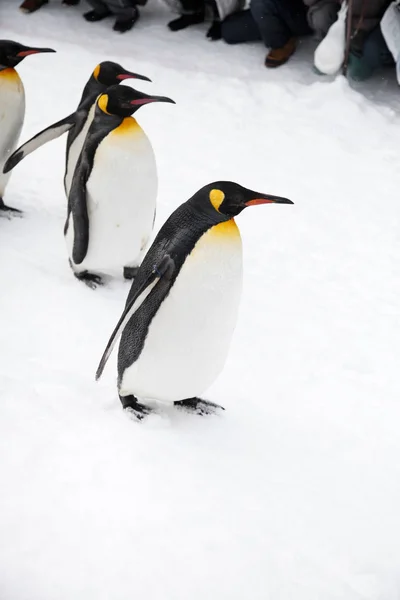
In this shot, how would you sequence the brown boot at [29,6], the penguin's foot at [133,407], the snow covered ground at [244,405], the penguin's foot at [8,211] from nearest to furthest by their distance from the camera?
the snow covered ground at [244,405] → the penguin's foot at [133,407] → the penguin's foot at [8,211] → the brown boot at [29,6]

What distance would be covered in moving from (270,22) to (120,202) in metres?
2.70

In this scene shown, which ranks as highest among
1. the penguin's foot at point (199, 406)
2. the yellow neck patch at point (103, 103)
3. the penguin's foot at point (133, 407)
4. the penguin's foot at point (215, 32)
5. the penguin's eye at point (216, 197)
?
the penguin's eye at point (216, 197)

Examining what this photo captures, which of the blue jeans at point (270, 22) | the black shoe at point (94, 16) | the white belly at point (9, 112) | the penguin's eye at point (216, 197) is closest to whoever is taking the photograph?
the penguin's eye at point (216, 197)

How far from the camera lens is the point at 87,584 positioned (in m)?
1.35

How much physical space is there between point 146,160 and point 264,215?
1.09 metres

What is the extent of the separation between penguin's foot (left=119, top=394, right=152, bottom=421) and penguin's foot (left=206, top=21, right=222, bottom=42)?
3806mm

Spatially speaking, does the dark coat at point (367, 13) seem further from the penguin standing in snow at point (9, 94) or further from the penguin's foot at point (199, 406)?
the penguin's foot at point (199, 406)

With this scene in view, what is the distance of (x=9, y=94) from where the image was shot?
9.32 ft

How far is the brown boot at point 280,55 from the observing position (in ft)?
15.1

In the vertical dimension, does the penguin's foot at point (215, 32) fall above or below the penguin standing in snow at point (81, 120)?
below

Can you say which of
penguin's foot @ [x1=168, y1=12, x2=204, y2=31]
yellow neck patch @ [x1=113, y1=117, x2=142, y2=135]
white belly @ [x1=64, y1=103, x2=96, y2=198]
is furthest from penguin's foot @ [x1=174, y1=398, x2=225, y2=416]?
penguin's foot @ [x1=168, y1=12, x2=204, y2=31]

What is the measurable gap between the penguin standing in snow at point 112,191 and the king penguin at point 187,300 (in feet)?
2.06

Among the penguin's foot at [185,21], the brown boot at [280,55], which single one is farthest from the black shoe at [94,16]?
the brown boot at [280,55]

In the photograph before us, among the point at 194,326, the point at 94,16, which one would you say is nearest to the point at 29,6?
the point at 94,16
